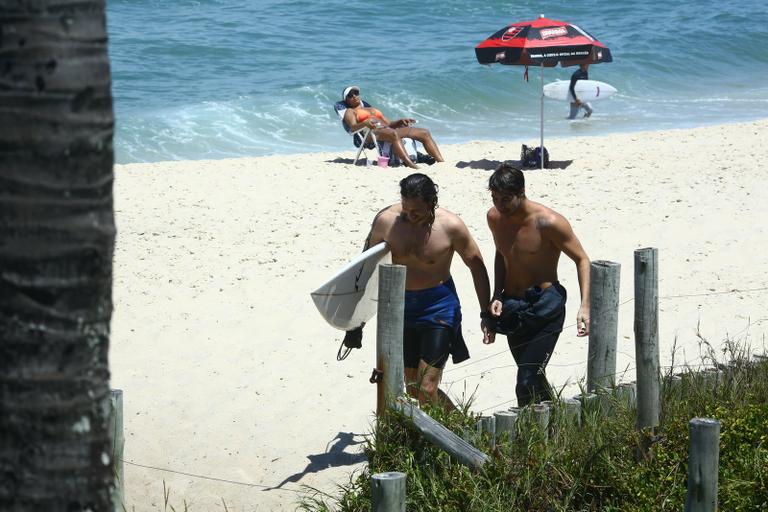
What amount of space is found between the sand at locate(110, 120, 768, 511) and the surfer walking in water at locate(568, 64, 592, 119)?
3258 millimetres

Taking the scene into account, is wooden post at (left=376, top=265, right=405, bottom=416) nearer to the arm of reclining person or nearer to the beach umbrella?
the beach umbrella

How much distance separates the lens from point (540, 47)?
1264 centimetres

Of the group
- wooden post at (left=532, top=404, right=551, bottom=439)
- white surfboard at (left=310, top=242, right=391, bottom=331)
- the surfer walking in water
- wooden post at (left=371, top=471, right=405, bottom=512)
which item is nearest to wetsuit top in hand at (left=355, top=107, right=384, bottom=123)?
the surfer walking in water

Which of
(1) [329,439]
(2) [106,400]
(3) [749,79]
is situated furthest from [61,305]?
(3) [749,79]

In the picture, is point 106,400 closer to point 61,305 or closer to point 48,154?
point 61,305

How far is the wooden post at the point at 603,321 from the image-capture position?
4859 mm

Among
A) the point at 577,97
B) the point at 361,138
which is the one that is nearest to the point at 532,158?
the point at 361,138

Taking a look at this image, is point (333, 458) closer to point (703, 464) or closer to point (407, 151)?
point (703, 464)

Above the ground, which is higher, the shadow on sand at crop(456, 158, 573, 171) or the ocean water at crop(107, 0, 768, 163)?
the ocean water at crop(107, 0, 768, 163)

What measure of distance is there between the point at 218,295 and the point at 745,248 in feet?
14.2

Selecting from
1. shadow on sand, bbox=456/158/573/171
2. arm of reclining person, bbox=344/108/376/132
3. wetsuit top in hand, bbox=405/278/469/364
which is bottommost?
shadow on sand, bbox=456/158/573/171

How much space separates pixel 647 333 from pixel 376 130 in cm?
907

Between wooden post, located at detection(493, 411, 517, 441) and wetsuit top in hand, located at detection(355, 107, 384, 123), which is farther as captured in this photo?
wetsuit top in hand, located at detection(355, 107, 384, 123)

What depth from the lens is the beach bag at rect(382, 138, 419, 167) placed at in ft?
44.0
